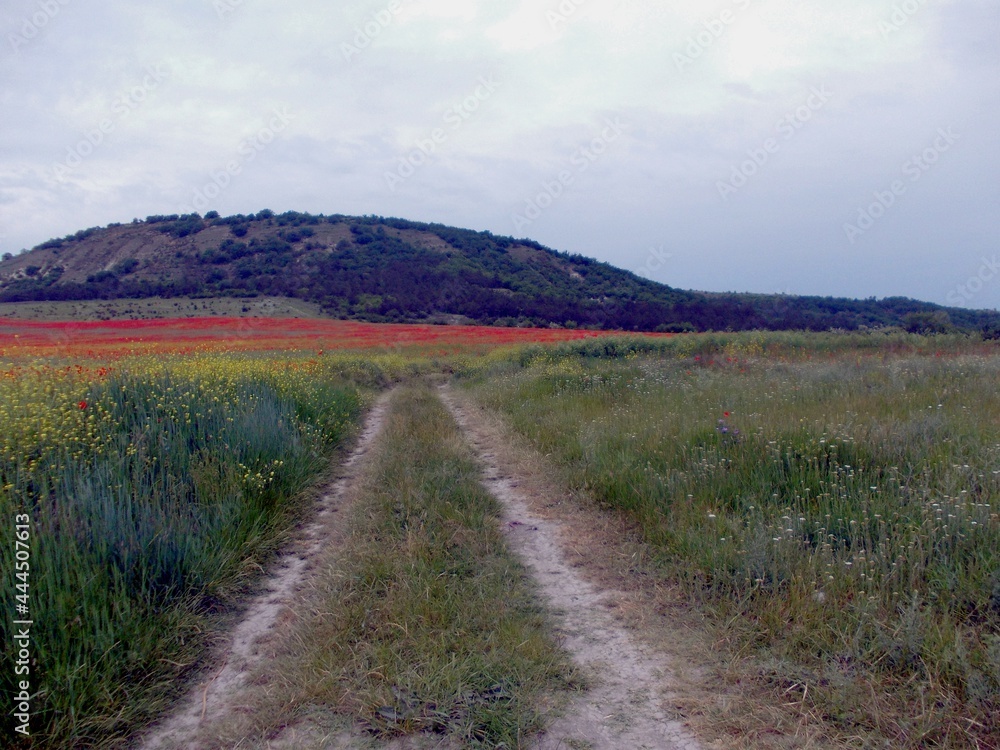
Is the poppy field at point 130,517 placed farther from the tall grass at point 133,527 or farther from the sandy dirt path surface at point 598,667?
the sandy dirt path surface at point 598,667

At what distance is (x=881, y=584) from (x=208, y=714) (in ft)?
11.9

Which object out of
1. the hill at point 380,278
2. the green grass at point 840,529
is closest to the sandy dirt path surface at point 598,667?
the green grass at point 840,529

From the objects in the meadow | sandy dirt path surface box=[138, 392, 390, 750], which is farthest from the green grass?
sandy dirt path surface box=[138, 392, 390, 750]

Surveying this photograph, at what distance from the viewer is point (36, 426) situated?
5.07 meters

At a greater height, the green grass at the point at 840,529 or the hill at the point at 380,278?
the hill at the point at 380,278

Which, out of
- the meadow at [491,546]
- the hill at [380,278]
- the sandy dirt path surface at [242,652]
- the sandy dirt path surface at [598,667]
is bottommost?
the sandy dirt path surface at [242,652]

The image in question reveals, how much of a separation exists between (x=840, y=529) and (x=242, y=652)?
3.85 meters

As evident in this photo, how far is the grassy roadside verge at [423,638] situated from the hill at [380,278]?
114 ft

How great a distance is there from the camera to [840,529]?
4.04 m

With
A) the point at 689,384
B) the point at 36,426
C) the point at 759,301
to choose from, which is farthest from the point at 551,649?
the point at 759,301

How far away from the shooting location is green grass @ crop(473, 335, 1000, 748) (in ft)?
8.98

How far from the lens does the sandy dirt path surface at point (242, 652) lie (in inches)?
107

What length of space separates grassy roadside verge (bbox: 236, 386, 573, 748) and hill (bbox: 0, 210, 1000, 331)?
34.8m

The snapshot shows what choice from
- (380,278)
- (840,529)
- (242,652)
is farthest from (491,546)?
(380,278)
